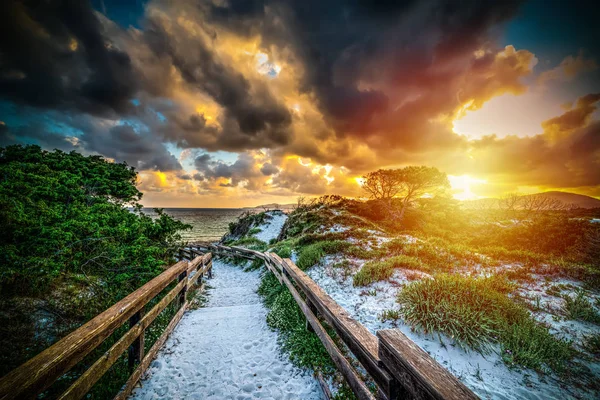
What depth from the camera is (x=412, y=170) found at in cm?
2098

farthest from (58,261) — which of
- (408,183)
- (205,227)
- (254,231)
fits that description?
(205,227)

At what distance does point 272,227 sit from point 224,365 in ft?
71.8

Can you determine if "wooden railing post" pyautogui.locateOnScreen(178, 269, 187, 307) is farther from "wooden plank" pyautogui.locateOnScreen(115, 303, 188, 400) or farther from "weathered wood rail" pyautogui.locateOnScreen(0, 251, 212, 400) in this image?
"weathered wood rail" pyautogui.locateOnScreen(0, 251, 212, 400)

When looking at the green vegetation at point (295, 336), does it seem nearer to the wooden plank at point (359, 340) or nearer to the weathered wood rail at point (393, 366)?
the weathered wood rail at point (393, 366)

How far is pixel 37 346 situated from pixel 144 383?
1818mm

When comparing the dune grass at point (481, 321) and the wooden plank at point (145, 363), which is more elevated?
the dune grass at point (481, 321)

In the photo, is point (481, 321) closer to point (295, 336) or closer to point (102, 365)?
point (295, 336)

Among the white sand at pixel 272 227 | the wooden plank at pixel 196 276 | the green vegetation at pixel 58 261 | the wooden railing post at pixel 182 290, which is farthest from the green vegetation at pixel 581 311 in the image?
the white sand at pixel 272 227

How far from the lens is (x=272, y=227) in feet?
84.2

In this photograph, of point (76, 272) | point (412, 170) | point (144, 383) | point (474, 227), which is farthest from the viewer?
point (412, 170)

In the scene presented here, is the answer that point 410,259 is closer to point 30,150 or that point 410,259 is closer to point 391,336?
point 391,336

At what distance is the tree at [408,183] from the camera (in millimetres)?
20828

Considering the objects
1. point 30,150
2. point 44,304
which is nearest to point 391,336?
point 44,304

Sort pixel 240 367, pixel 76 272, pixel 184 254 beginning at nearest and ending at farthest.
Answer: pixel 240 367 < pixel 76 272 < pixel 184 254
